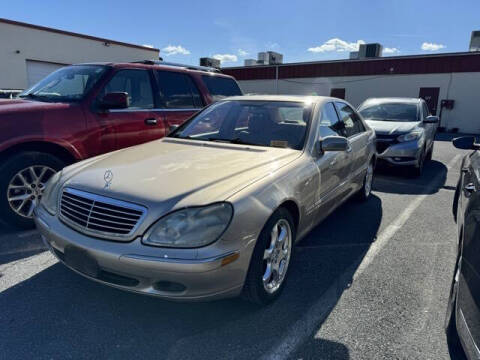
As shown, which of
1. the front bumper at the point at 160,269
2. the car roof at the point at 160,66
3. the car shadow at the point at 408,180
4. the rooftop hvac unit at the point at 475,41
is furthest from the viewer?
the rooftop hvac unit at the point at 475,41

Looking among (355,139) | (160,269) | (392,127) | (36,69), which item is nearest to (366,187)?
(355,139)

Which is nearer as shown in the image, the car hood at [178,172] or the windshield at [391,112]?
the car hood at [178,172]

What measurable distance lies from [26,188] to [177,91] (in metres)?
Result: 2.47

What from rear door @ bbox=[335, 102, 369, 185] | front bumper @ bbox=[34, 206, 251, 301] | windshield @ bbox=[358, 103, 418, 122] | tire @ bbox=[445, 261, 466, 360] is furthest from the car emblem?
windshield @ bbox=[358, 103, 418, 122]

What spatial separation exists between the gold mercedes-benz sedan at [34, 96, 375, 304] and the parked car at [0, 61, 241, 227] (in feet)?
3.45

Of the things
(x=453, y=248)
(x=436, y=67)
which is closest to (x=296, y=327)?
(x=453, y=248)

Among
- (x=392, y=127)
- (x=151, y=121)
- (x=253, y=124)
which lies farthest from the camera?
(x=392, y=127)

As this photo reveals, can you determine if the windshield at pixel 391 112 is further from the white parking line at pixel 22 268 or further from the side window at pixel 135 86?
the white parking line at pixel 22 268

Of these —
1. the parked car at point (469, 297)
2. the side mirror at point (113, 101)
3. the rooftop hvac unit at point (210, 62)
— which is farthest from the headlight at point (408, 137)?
the rooftop hvac unit at point (210, 62)

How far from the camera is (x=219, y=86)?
19.2 feet

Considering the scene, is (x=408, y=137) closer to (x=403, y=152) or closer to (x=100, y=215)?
(x=403, y=152)

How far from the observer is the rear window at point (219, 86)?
566cm

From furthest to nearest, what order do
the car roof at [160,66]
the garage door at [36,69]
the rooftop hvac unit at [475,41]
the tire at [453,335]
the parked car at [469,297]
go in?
the rooftop hvac unit at [475,41] → the garage door at [36,69] → the car roof at [160,66] → the tire at [453,335] → the parked car at [469,297]

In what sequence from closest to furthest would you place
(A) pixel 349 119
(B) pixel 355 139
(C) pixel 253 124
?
(C) pixel 253 124 < (B) pixel 355 139 < (A) pixel 349 119
